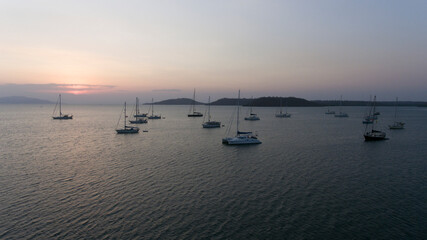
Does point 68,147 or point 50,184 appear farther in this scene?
point 68,147

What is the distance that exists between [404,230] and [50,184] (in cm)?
3376

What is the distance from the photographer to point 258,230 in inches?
743

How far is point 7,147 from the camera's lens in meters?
51.6

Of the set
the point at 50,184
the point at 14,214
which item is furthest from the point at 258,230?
the point at 50,184

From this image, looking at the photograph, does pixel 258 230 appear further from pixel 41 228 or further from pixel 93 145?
pixel 93 145

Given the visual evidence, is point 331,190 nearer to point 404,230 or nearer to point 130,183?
point 404,230

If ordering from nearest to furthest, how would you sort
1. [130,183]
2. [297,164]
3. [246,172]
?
[130,183] → [246,172] → [297,164]

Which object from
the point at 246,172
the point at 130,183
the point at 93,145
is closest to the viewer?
the point at 130,183

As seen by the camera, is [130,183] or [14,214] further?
[130,183]

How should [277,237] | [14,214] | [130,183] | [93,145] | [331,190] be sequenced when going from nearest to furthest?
[277,237], [14,214], [331,190], [130,183], [93,145]

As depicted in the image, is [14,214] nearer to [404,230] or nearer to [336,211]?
[336,211]

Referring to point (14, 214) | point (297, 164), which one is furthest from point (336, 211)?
point (14, 214)

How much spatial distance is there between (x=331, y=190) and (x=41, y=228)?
1044 inches

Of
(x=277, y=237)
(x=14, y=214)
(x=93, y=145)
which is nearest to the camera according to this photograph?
(x=277, y=237)
